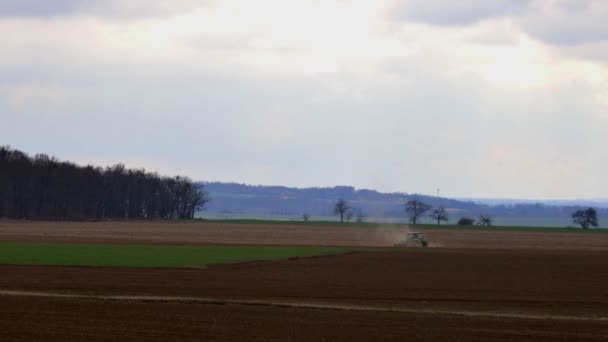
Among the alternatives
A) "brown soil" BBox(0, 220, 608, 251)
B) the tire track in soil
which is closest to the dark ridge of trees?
"brown soil" BBox(0, 220, 608, 251)

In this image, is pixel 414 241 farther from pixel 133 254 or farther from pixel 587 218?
pixel 587 218

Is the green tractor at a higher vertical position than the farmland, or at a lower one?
higher

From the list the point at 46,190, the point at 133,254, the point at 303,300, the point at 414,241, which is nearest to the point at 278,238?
the point at 414,241

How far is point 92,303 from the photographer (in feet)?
106

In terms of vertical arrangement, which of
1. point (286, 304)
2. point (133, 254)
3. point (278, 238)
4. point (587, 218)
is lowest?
point (286, 304)

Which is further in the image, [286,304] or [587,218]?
[587,218]

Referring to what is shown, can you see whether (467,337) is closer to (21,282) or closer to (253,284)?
(253,284)

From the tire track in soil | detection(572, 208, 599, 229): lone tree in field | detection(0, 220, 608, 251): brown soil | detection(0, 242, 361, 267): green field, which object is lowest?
the tire track in soil

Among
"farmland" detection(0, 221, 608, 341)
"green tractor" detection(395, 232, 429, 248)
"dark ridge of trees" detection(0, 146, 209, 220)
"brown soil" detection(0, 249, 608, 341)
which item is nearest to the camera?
"farmland" detection(0, 221, 608, 341)

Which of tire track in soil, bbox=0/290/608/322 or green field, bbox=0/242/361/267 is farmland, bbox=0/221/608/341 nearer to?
tire track in soil, bbox=0/290/608/322

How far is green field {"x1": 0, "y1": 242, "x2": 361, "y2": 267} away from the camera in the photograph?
52688mm

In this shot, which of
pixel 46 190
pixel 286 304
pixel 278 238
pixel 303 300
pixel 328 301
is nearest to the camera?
pixel 286 304

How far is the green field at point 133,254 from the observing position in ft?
173

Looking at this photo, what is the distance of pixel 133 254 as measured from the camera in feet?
200
